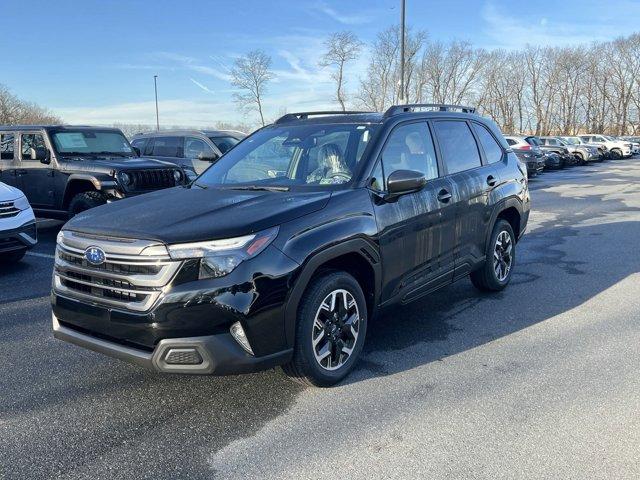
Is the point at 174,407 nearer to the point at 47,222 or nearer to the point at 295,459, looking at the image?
the point at 295,459

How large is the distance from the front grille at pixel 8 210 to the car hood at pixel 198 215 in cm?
352

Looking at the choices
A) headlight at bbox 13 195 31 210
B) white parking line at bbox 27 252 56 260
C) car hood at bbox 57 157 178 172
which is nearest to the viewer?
headlight at bbox 13 195 31 210

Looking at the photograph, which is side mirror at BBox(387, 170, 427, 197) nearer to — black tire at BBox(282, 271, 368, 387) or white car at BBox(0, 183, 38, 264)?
black tire at BBox(282, 271, 368, 387)

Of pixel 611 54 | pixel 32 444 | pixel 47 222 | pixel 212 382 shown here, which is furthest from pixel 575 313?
pixel 611 54

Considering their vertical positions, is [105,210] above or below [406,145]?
below

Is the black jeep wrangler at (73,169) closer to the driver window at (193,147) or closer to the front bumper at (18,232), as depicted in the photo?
the front bumper at (18,232)

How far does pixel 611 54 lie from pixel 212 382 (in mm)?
88488

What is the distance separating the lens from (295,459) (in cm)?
285

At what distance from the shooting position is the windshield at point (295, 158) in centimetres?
403

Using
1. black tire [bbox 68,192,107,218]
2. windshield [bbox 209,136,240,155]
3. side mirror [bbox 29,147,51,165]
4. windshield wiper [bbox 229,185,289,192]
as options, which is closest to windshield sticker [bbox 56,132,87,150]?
side mirror [bbox 29,147,51,165]

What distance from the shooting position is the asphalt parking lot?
279cm

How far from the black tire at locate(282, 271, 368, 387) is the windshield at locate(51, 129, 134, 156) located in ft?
23.7

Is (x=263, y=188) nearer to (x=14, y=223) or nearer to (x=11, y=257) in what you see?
(x=14, y=223)

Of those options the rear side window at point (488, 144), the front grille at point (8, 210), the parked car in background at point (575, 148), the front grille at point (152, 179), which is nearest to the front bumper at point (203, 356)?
the rear side window at point (488, 144)
